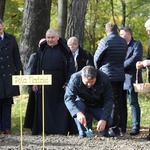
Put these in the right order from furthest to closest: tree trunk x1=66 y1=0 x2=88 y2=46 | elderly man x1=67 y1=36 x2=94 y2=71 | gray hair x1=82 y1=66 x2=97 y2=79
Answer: tree trunk x1=66 y1=0 x2=88 y2=46, elderly man x1=67 y1=36 x2=94 y2=71, gray hair x1=82 y1=66 x2=97 y2=79

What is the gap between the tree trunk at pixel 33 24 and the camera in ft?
44.3

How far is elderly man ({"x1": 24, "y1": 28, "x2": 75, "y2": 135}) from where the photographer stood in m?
8.24

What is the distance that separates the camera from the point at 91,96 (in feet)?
24.3

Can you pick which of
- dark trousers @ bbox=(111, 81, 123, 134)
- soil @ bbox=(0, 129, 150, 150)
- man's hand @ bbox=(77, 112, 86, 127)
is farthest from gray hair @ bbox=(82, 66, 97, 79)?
dark trousers @ bbox=(111, 81, 123, 134)

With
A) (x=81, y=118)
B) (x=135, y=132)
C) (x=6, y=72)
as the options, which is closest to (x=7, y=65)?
(x=6, y=72)

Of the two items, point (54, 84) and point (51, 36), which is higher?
point (51, 36)

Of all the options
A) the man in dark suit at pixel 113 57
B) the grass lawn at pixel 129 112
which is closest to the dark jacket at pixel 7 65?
the grass lawn at pixel 129 112

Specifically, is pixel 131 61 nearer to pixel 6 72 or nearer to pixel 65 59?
pixel 65 59

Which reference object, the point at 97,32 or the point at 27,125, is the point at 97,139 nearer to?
the point at 27,125

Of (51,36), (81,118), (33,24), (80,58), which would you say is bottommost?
(81,118)

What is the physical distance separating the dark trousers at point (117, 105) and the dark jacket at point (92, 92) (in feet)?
2.02

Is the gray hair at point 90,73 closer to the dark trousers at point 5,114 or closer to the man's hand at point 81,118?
the man's hand at point 81,118

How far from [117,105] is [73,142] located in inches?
45.3

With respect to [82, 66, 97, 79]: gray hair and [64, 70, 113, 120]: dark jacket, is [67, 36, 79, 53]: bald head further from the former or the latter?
[82, 66, 97, 79]: gray hair
